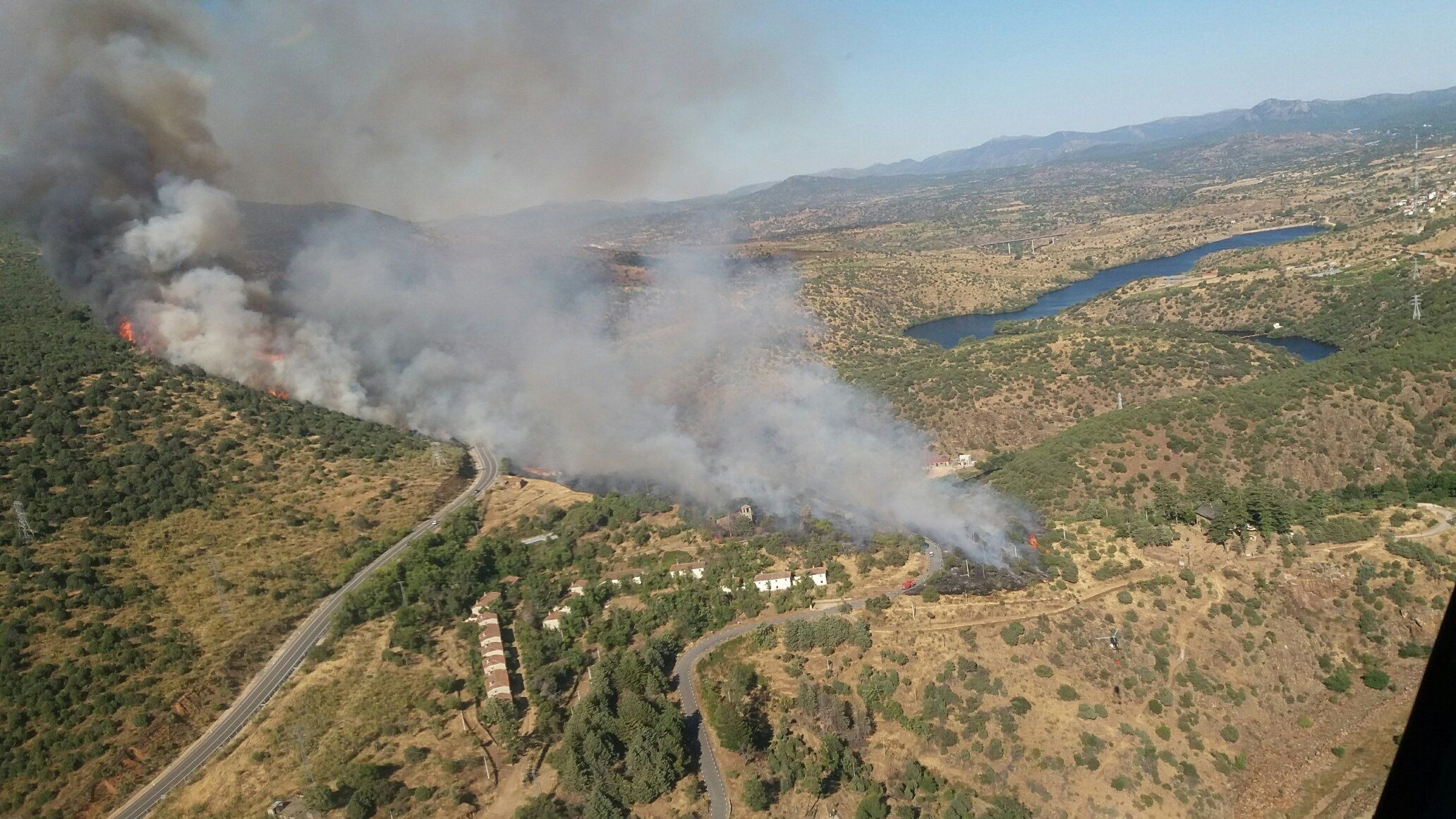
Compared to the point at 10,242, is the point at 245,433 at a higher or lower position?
lower

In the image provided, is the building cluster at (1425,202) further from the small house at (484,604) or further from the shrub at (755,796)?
the small house at (484,604)

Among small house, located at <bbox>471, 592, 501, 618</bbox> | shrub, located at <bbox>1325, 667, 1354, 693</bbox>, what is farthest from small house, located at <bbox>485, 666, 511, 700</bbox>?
shrub, located at <bbox>1325, 667, 1354, 693</bbox>

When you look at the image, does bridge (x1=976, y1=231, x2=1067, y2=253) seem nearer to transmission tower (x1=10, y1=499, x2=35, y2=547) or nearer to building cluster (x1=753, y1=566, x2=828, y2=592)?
building cluster (x1=753, y1=566, x2=828, y2=592)

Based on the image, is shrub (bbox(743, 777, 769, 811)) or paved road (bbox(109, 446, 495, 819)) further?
paved road (bbox(109, 446, 495, 819))

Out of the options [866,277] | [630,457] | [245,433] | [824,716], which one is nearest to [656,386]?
[630,457]

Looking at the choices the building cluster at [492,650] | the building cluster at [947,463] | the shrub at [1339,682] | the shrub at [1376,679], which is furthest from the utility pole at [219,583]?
the shrub at [1376,679]

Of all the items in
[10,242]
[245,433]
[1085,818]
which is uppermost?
[10,242]

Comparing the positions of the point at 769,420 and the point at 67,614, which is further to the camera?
the point at 769,420

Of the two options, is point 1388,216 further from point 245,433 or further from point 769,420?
point 245,433
